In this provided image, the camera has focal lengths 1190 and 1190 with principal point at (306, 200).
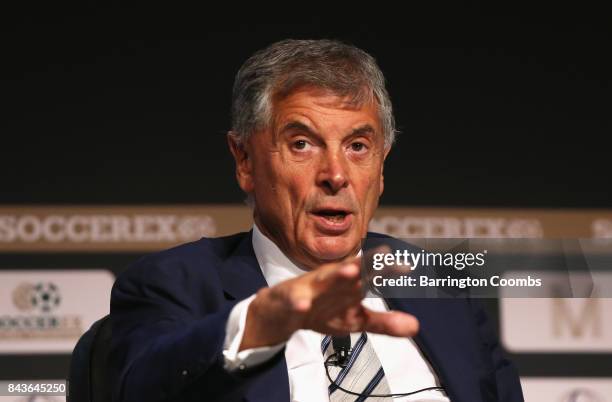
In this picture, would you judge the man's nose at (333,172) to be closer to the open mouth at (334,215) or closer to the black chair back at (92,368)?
the open mouth at (334,215)

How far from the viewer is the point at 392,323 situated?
1579 millimetres

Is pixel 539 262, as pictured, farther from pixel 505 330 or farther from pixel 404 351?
pixel 505 330

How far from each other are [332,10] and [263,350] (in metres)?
2.12

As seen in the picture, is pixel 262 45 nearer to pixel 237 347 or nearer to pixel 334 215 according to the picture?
pixel 334 215

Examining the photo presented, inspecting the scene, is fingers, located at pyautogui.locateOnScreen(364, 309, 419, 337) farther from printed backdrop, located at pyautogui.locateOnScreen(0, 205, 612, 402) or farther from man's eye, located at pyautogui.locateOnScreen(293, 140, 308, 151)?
printed backdrop, located at pyautogui.locateOnScreen(0, 205, 612, 402)

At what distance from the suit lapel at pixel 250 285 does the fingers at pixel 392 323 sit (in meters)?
0.40

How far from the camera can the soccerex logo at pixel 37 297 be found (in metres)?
3.51

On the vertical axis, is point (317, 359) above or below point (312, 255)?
below

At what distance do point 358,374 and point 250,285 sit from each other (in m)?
0.26

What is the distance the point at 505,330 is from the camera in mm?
3566

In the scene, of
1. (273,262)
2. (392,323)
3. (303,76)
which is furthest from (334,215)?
(392,323)

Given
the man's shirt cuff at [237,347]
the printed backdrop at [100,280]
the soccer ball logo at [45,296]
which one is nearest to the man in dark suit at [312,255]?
the man's shirt cuff at [237,347]

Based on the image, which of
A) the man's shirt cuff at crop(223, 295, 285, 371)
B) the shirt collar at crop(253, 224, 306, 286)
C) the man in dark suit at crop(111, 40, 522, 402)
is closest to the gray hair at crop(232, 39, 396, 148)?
the man in dark suit at crop(111, 40, 522, 402)

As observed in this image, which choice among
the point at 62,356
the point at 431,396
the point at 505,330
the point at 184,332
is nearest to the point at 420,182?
the point at 505,330
